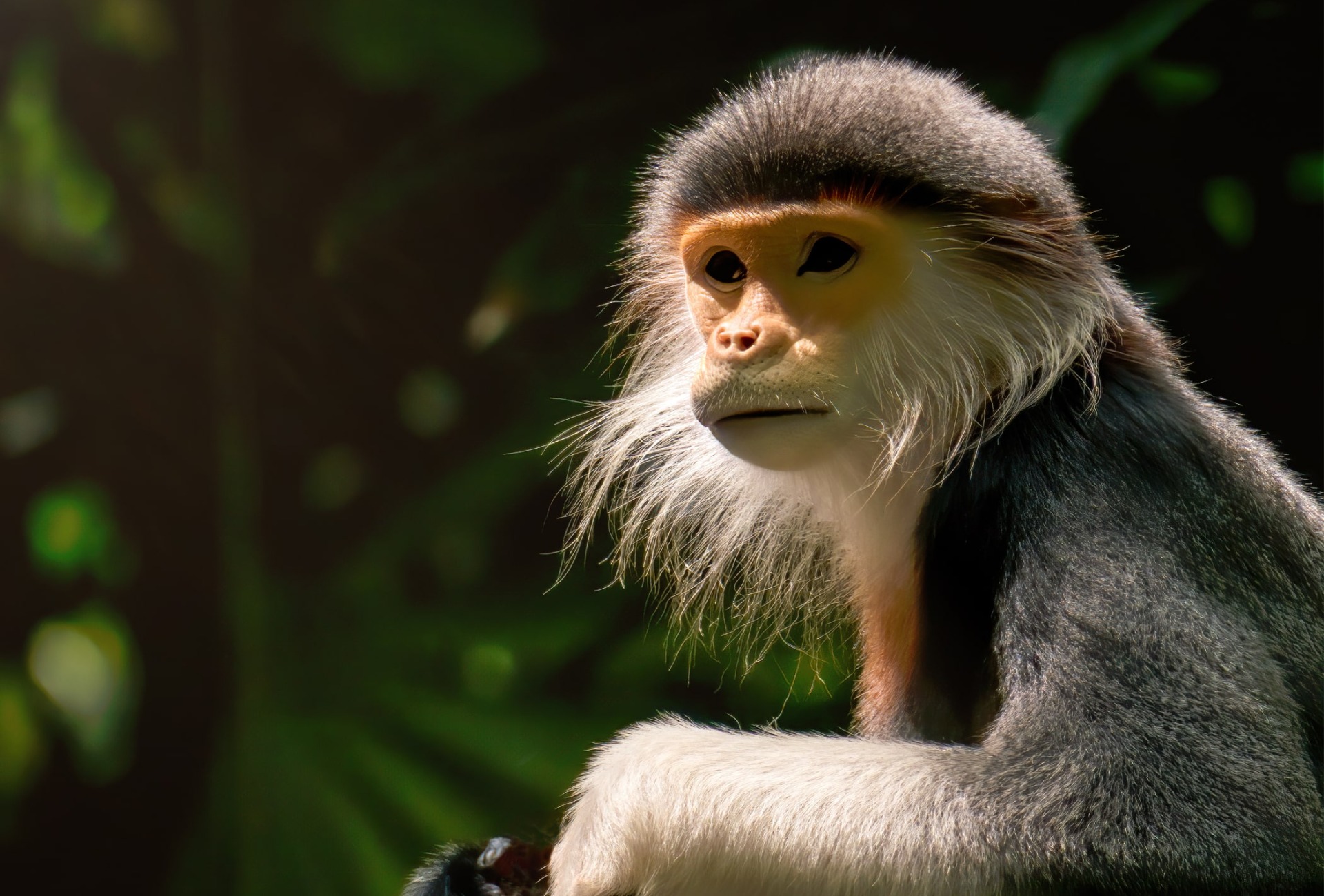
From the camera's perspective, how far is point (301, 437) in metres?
2.68

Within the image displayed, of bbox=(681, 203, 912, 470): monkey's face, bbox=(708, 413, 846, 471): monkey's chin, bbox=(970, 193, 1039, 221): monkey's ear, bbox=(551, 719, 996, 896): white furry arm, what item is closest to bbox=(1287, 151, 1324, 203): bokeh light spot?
bbox=(970, 193, 1039, 221): monkey's ear

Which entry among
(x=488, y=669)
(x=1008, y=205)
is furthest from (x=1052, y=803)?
(x=488, y=669)

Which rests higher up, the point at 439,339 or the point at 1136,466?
the point at 439,339

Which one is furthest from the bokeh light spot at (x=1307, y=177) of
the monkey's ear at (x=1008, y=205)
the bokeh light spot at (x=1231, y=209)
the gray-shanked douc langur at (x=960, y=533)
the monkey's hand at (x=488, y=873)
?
the monkey's hand at (x=488, y=873)

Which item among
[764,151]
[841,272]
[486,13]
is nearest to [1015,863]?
[841,272]

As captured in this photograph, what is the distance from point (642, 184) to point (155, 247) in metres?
1.32

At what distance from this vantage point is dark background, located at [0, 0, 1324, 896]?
8.46 feet

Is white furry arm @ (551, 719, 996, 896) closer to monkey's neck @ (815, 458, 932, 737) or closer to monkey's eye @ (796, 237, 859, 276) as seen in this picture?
monkey's neck @ (815, 458, 932, 737)

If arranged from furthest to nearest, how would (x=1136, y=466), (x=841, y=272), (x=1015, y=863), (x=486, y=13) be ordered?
1. (x=486, y=13)
2. (x=841, y=272)
3. (x=1136, y=466)
4. (x=1015, y=863)

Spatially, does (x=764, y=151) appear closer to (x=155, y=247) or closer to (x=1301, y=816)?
(x=1301, y=816)

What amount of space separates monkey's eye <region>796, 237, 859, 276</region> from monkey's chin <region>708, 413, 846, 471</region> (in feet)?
0.60

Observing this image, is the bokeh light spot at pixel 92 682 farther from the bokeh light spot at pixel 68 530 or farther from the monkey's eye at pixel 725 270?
the monkey's eye at pixel 725 270

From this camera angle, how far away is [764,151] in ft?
5.05

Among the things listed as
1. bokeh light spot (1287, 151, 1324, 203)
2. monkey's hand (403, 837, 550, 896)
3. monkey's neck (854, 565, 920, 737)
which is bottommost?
monkey's hand (403, 837, 550, 896)
